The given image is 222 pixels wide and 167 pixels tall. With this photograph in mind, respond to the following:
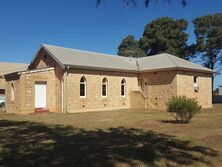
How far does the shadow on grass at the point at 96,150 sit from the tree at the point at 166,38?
40869 mm

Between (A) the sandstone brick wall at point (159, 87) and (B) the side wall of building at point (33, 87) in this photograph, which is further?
(A) the sandstone brick wall at point (159, 87)

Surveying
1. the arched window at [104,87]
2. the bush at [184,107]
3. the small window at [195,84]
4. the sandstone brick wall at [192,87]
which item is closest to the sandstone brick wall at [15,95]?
the arched window at [104,87]

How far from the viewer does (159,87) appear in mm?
29031

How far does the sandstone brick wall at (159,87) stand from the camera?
27.9 m

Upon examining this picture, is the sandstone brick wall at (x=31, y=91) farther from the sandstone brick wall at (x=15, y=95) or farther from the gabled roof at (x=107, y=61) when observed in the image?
the gabled roof at (x=107, y=61)

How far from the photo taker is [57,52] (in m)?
27.1

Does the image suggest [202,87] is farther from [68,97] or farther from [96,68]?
[68,97]

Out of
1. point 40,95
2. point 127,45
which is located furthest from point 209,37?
point 40,95

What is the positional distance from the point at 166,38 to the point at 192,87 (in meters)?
22.6

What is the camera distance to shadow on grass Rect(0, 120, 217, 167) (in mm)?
7153

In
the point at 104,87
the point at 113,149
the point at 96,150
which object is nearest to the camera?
the point at 96,150

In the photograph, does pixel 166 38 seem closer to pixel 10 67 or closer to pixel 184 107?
pixel 10 67

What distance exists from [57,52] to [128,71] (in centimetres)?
741

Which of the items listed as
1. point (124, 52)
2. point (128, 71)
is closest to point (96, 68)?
point (128, 71)
